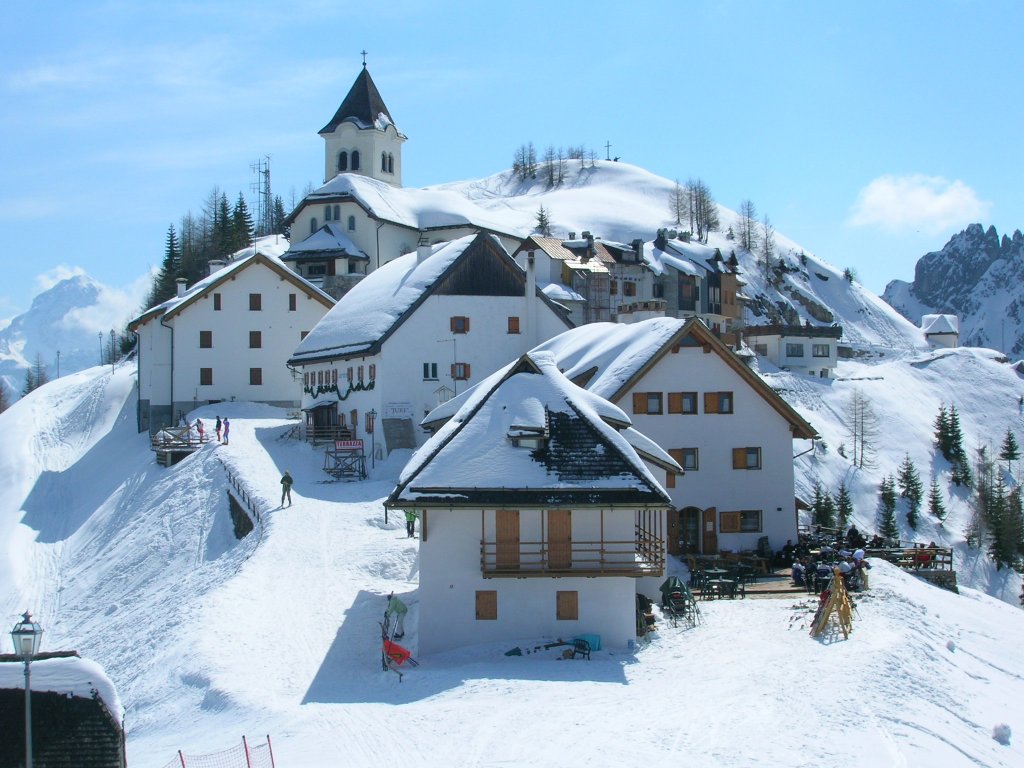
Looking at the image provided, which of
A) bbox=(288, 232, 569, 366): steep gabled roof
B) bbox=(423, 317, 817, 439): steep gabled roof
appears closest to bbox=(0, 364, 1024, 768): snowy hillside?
bbox=(288, 232, 569, 366): steep gabled roof

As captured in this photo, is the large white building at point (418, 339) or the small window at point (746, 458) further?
the large white building at point (418, 339)

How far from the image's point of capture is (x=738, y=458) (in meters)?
40.3

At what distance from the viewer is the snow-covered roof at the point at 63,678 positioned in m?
16.8

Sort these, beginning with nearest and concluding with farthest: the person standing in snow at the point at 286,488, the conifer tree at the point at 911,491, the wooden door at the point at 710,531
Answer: the wooden door at the point at 710,531, the person standing in snow at the point at 286,488, the conifer tree at the point at 911,491

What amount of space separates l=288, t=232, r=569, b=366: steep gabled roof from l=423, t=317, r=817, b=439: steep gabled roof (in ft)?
39.5

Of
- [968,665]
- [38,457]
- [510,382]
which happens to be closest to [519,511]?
[510,382]

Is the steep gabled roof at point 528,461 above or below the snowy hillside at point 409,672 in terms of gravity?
above

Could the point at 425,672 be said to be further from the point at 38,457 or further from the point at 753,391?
the point at 38,457

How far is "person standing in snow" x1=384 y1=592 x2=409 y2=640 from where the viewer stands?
27500mm

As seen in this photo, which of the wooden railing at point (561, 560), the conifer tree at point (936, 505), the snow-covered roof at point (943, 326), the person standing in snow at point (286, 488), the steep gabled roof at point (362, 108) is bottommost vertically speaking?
the conifer tree at point (936, 505)

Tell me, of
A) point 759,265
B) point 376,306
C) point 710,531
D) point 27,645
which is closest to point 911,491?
point 376,306

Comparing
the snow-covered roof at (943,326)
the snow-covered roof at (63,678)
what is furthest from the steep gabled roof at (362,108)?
the snow-covered roof at (63,678)

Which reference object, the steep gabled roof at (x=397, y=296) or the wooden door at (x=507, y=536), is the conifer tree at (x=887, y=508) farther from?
the wooden door at (x=507, y=536)

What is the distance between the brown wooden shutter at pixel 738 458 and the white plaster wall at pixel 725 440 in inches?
6.3
